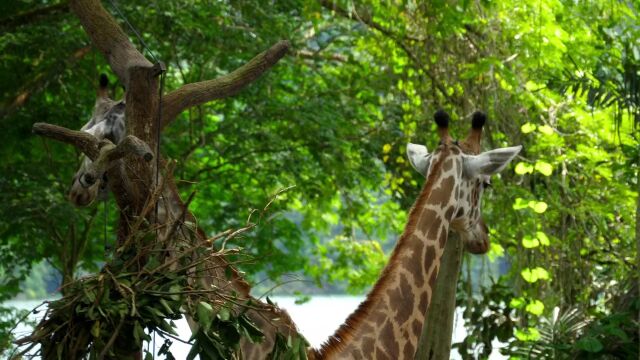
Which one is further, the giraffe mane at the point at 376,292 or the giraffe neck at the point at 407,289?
the giraffe neck at the point at 407,289

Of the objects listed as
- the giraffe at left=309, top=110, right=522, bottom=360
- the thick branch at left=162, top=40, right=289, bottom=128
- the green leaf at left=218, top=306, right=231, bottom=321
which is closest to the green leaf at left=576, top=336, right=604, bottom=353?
the giraffe at left=309, top=110, right=522, bottom=360

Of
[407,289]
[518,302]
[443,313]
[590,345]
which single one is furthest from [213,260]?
[518,302]

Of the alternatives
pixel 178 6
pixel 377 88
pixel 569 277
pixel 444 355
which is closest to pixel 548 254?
pixel 569 277

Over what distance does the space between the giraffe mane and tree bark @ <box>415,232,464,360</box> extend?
259 centimetres

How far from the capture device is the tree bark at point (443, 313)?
8633mm

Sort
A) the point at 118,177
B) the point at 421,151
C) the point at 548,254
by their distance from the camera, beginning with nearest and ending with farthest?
the point at 118,177, the point at 421,151, the point at 548,254

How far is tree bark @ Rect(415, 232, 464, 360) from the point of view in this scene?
8.63 meters

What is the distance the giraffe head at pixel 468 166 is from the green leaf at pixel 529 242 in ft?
10.0

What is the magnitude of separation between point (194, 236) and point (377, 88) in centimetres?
901

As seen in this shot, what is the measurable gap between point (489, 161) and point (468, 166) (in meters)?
0.14

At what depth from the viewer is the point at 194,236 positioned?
445 centimetres

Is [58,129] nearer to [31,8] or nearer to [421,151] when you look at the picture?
[421,151]

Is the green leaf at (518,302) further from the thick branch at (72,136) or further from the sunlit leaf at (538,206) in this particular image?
the thick branch at (72,136)

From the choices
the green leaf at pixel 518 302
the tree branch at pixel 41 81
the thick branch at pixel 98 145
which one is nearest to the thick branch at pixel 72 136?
the thick branch at pixel 98 145
